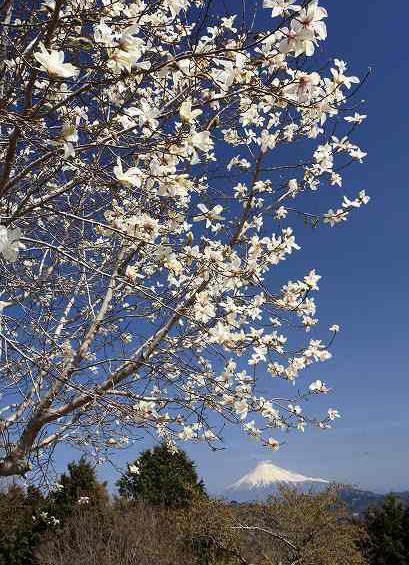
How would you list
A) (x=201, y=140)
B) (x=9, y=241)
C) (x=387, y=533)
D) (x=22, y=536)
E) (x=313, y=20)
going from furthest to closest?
1. (x=387, y=533)
2. (x=22, y=536)
3. (x=201, y=140)
4. (x=313, y=20)
5. (x=9, y=241)

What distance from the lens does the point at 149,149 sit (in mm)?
2162

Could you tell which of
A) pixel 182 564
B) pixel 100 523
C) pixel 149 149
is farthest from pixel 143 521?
pixel 149 149

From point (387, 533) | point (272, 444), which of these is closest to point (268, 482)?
point (387, 533)

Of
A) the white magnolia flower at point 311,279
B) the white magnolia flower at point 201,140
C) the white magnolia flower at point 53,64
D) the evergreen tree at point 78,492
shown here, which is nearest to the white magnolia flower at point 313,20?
the white magnolia flower at point 201,140

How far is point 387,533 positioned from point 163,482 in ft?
17.7

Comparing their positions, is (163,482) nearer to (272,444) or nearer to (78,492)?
(78,492)

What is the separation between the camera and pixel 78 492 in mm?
11961

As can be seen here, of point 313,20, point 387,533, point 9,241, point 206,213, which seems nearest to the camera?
point 9,241

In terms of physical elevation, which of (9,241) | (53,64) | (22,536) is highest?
(53,64)

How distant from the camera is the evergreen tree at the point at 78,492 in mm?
11539

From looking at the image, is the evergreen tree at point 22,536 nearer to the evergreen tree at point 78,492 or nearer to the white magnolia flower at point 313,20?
the evergreen tree at point 78,492

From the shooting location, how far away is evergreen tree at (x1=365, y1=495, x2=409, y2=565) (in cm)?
1130

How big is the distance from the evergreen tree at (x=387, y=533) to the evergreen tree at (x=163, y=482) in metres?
4.06

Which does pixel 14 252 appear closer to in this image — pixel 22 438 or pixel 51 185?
pixel 51 185
